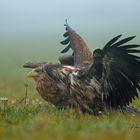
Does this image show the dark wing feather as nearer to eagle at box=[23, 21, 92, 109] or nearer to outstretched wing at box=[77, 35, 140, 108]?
eagle at box=[23, 21, 92, 109]

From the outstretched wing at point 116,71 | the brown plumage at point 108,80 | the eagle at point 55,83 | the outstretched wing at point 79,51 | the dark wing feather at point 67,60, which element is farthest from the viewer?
the dark wing feather at point 67,60

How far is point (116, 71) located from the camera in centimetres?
998

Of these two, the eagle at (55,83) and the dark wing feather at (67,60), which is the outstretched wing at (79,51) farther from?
the eagle at (55,83)

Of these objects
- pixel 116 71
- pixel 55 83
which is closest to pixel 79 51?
pixel 55 83

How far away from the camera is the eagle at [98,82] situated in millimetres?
9820

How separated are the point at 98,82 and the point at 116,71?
32cm

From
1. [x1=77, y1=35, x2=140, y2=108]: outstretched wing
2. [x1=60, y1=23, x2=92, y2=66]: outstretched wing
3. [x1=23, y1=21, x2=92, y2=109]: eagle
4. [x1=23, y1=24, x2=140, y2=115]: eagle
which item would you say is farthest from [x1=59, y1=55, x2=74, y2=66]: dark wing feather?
[x1=77, y1=35, x2=140, y2=108]: outstretched wing

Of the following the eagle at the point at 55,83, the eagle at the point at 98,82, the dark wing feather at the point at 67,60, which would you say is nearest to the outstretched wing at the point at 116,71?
the eagle at the point at 98,82

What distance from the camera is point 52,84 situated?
33.4ft

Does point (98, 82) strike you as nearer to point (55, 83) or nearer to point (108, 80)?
point (108, 80)

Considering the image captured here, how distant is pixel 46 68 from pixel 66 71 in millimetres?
426

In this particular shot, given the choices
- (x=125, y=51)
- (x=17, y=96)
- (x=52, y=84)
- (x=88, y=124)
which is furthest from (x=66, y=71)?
(x=17, y=96)

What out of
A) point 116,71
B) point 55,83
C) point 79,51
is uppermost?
point 79,51

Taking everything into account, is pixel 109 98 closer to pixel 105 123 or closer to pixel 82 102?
pixel 82 102
